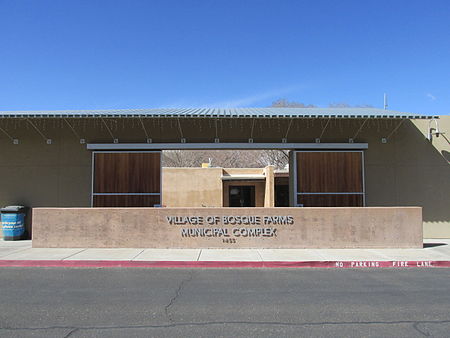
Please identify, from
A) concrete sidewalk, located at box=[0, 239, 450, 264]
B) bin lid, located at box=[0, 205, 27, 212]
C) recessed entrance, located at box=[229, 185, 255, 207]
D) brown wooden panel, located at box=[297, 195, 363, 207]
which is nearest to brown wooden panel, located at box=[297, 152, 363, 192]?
brown wooden panel, located at box=[297, 195, 363, 207]

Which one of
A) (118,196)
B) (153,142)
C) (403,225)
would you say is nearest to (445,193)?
(403,225)

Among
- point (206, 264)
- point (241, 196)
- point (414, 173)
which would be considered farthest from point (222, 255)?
point (241, 196)

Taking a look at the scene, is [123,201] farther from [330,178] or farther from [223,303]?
[223,303]

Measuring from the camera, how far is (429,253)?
11.7m

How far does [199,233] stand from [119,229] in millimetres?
2536

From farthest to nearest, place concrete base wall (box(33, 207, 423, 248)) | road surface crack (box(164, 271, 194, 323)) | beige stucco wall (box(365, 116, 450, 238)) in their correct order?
beige stucco wall (box(365, 116, 450, 238)) < concrete base wall (box(33, 207, 423, 248)) < road surface crack (box(164, 271, 194, 323))

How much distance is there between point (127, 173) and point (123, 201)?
1.07m

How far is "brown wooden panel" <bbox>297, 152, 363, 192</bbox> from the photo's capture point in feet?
49.4

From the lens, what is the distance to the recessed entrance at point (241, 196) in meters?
35.6

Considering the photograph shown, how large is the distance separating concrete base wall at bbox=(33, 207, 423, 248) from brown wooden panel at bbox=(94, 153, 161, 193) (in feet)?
8.12

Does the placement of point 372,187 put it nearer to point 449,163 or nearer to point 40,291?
point 449,163

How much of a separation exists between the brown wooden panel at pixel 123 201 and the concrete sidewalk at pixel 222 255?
9.54 feet

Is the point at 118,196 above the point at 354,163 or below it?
below

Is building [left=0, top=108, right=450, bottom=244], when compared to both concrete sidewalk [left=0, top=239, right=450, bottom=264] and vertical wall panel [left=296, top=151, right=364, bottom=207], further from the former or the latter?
concrete sidewalk [left=0, top=239, right=450, bottom=264]
